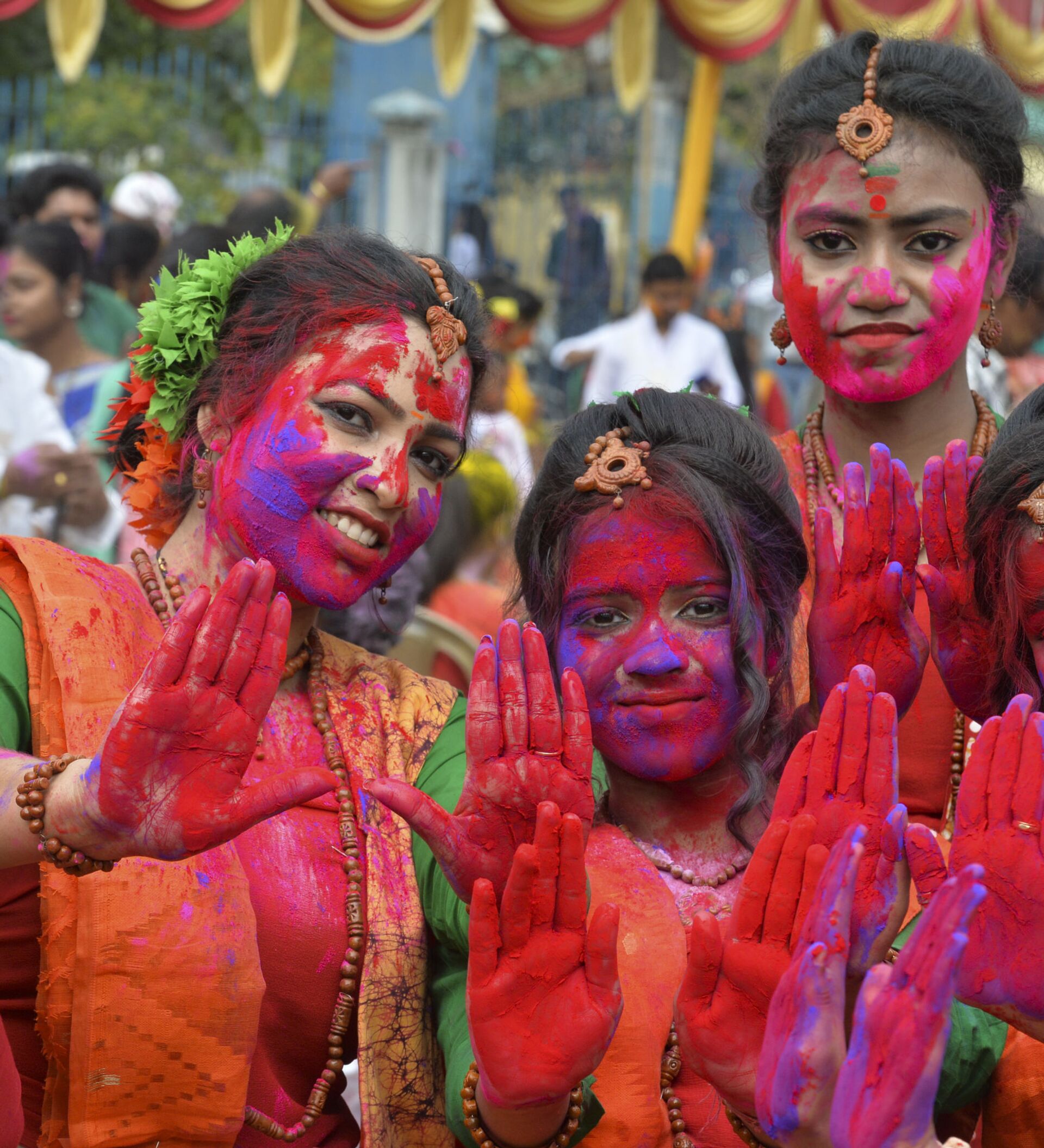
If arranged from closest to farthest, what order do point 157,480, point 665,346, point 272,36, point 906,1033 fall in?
point 906,1033, point 157,480, point 665,346, point 272,36

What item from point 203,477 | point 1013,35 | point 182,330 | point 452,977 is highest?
point 1013,35

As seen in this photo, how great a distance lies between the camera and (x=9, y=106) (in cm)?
1339

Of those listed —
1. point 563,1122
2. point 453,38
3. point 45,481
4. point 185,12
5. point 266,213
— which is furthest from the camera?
point 453,38

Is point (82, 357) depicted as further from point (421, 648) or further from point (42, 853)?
point (42, 853)

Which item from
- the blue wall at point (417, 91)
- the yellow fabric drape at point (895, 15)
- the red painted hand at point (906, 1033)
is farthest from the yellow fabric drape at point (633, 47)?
the red painted hand at point (906, 1033)

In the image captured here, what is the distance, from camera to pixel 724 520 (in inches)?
105

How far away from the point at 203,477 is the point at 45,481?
275cm

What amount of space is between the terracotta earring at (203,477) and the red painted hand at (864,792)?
1155 millimetres

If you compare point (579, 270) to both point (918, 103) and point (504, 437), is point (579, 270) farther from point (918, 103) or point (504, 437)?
point (918, 103)

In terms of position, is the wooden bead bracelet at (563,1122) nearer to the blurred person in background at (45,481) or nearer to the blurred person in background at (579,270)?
the blurred person in background at (45,481)

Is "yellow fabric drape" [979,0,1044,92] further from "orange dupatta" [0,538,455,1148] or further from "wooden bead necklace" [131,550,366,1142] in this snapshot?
"orange dupatta" [0,538,455,1148]

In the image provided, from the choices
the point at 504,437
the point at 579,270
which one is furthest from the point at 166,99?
the point at 504,437

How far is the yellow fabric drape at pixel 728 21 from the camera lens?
1101cm

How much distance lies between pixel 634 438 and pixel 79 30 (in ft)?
27.0
